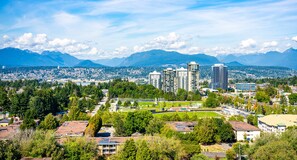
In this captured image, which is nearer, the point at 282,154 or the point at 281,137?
the point at 282,154

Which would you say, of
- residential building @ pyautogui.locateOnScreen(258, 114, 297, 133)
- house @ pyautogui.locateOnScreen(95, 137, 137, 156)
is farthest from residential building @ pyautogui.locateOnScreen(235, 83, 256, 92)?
house @ pyautogui.locateOnScreen(95, 137, 137, 156)

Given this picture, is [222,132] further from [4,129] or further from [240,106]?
[240,106]

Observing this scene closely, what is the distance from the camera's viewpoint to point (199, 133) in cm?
1853

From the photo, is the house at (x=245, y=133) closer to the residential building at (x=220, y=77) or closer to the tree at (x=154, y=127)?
the tree at (x=154, y=127)

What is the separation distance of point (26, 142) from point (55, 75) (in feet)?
329

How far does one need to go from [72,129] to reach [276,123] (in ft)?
43.8

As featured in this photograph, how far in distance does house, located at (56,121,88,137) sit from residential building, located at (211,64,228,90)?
4130 centimetres

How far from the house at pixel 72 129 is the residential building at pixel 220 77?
41.3 meters

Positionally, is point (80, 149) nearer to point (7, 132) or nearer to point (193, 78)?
point (7, 132)

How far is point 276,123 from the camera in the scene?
21.5 metres

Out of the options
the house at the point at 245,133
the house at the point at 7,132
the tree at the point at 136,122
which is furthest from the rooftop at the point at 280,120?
the house at the point at 7,132

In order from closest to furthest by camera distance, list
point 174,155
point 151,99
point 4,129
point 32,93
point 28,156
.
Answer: point 28,156 < point 174,155 < point 4,129 < point 32,93 < point 151,99

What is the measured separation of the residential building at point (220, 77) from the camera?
2311 inches

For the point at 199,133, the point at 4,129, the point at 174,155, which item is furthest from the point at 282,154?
the point at 4,129
